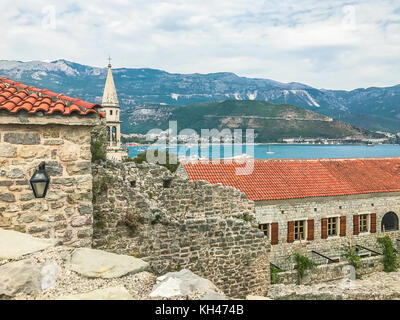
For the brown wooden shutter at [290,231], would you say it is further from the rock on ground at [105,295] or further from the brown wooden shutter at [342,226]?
Result: the rock on ground at [105,295]

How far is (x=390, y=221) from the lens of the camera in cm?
2153

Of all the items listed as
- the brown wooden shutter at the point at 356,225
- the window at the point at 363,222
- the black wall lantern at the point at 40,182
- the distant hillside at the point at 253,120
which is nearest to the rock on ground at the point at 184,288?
the black wall lantern at the point at 40,182

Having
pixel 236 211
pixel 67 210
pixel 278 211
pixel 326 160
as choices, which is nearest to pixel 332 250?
pixel 278 211

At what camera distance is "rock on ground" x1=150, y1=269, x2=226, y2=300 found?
11.6 ft

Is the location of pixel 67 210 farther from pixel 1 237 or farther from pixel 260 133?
pixel 260 133

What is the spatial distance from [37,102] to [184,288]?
3793 mm

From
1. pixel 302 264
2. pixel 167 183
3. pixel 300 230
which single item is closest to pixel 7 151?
pixel 167 183

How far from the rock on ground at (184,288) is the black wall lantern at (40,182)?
2438mm

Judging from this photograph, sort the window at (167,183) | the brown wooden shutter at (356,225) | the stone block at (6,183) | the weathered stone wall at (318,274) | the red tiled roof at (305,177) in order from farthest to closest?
the brown wooden shutter at (356,225) < the red tiled roof at (305,177) < the weathered stone wall at (318,274) < the window at (167,183) < the stone block at (6,183)

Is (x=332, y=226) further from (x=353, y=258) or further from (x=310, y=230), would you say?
(x=353, y=258)

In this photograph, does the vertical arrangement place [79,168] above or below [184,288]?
above

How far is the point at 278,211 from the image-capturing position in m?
17.8

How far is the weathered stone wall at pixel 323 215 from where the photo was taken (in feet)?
57.7

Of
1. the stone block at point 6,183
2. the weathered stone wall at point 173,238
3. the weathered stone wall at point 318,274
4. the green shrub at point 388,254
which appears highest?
the stone block at point 6,183
